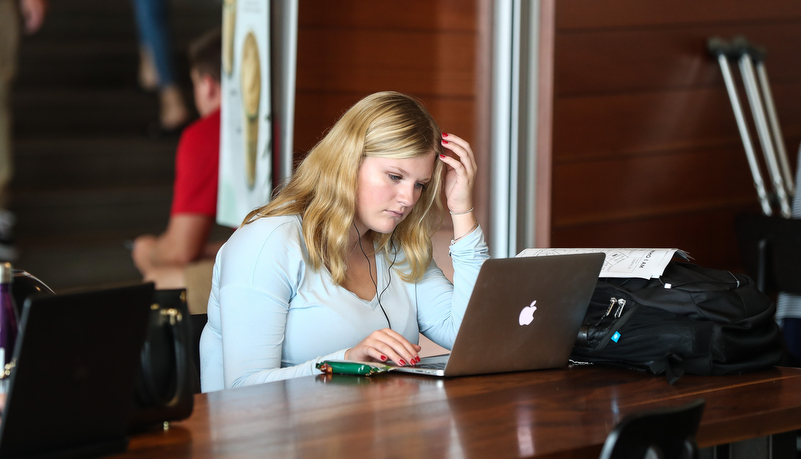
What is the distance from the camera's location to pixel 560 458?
3.30ft

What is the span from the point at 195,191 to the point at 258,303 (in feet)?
4.38

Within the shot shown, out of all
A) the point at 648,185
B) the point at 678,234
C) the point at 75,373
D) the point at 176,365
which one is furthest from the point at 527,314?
the point at 678,234

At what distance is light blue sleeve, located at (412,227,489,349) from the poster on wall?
1082mm

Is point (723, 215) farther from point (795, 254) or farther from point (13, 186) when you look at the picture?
point (13, 186)

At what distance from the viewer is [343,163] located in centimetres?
171

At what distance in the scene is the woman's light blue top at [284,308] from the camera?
4.96 ft

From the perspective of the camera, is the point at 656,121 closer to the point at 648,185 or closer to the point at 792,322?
the point at 648,185

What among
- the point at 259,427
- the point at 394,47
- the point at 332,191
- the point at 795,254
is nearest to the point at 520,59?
the point at 394,47

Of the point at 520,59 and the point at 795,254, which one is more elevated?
the point at 520,59

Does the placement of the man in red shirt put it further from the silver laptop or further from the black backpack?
the black backpack

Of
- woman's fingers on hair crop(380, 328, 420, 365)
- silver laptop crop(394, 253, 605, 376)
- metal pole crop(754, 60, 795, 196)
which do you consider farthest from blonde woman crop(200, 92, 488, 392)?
metal pole crop(754, 60, 795, 196)

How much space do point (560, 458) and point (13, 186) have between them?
2.01m

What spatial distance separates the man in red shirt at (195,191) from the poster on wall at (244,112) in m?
0.03

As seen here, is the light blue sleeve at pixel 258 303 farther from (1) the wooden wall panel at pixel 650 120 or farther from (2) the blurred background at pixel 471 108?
(1) the wooden wall panel at pixel 650 120
